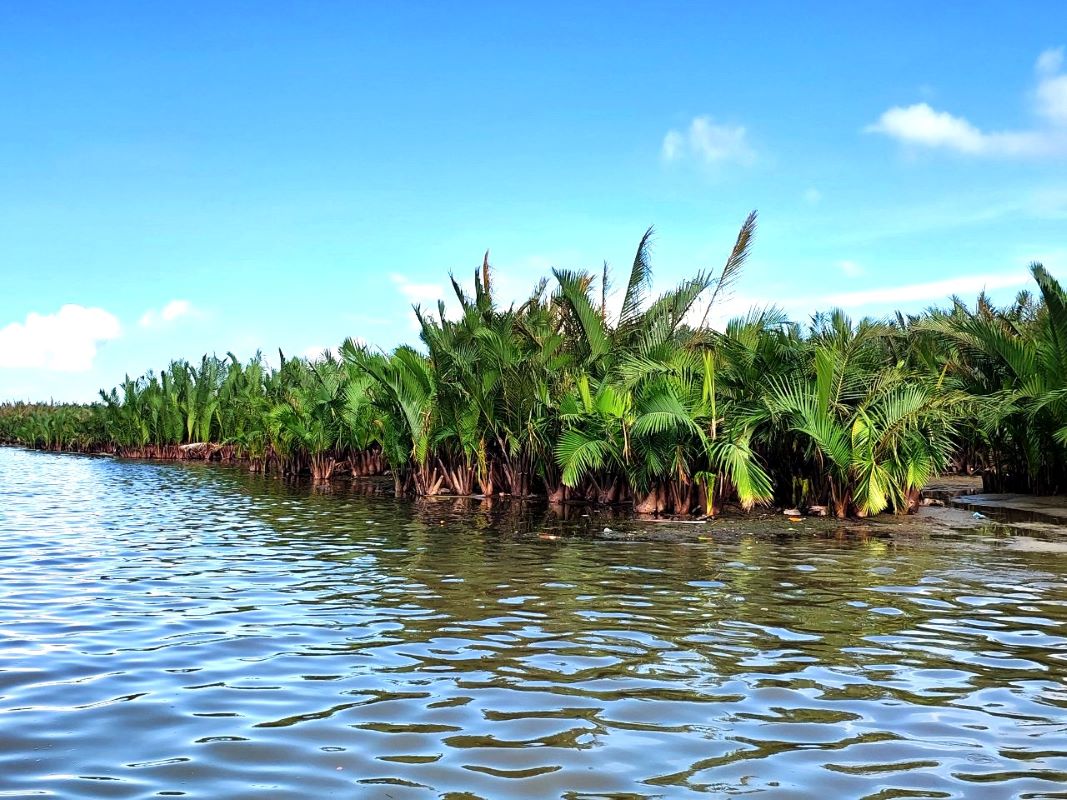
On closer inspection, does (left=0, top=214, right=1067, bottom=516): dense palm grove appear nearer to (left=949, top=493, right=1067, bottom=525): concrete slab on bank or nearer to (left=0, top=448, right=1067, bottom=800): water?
(left=949, top=493, right=1067, bottom=525): concrete slab on bank

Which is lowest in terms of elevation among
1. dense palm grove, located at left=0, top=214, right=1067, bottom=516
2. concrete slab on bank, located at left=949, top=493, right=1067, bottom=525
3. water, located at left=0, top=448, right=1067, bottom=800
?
water, located at left=0, top=448, right=1067, bottom=800

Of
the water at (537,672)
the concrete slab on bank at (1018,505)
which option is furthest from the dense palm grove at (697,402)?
the water at (537,672)

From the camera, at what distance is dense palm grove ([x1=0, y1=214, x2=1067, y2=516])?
13742mm

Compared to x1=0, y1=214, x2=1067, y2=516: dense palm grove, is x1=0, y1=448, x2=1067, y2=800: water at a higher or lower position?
lower

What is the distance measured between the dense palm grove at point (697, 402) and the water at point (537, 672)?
2883mm

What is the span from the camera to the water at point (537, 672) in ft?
13.1

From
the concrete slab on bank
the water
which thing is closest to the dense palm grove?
the concrete slab on bank

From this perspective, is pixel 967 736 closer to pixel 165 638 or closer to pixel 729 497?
pixel 165 638

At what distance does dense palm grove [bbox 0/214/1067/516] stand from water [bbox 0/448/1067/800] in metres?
2.88

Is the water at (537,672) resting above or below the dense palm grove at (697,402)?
below

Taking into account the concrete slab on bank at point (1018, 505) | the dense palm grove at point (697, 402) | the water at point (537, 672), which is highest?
the dense palm grove at point (697, 402)

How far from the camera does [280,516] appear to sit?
599 inches

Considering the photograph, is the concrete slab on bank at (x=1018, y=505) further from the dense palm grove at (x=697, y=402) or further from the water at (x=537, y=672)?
the water at (x=537, y=672)

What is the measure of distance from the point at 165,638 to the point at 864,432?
994 cm
